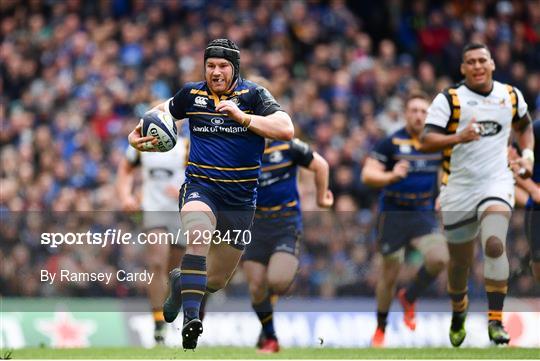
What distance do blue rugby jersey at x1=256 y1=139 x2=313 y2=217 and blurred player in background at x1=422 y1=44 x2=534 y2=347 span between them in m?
1.70

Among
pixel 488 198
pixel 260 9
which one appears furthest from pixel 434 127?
pixel 260 9

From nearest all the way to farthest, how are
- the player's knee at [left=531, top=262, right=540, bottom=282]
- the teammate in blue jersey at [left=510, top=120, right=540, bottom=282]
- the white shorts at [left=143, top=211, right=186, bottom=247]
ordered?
the teammate in blue jersey at [left=510, top=120, right=540, bottom=282]
the player's knee at [left=531, top=262, right=540, bottom=282]
the white shorts at [left=143, top=211, right=186, bottom=247]

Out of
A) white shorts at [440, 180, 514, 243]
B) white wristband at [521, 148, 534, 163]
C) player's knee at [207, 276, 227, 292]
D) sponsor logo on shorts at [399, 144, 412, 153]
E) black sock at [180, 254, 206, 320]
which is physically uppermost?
white wristband at [521, 148, 534, 163]

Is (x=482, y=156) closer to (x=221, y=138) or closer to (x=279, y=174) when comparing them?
(x=279, y=174)

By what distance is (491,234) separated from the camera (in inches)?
518

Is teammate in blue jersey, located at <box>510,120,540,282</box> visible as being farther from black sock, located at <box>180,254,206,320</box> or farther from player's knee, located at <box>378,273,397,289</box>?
black sock, located at <box>180,254,206,320</box>

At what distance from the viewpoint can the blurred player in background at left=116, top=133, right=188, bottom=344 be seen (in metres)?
15.7

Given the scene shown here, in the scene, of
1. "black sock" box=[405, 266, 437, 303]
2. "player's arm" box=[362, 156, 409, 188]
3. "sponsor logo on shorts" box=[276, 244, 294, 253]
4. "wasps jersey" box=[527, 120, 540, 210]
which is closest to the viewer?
"wasps jersey" box=[527, 120, 540, 210]

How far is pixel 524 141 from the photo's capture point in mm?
13742

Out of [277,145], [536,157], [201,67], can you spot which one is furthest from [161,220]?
[201,67]

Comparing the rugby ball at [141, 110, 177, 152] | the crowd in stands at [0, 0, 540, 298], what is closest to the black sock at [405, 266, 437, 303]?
the crowd in stands at [0, 0, 540, 298]

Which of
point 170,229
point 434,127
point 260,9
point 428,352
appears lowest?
point 428,352

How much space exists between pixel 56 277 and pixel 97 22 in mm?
9840

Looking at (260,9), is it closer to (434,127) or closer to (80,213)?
(80,213)
